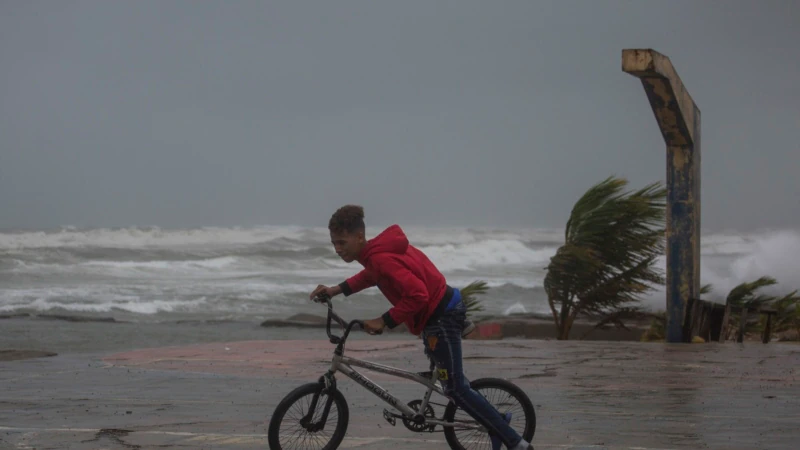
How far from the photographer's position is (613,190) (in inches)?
779

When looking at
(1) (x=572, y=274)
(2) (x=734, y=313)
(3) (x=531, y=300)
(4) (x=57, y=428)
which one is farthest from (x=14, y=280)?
(4) (x=57, y=428)

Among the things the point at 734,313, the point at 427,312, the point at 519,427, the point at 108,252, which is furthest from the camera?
the point at 108,252

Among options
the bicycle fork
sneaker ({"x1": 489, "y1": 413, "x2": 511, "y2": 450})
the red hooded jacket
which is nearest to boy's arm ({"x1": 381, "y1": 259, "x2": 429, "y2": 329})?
the red hooded jacket

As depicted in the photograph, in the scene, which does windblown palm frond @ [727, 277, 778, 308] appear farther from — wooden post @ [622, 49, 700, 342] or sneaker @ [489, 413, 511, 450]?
sneaker @ [489, 413, 511, 450]

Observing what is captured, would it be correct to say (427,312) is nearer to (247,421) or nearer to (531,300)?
(247,421)

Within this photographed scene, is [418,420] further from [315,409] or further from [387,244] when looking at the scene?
[387,244]

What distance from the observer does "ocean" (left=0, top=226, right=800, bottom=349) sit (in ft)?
110

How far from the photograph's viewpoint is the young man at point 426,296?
6.14 m

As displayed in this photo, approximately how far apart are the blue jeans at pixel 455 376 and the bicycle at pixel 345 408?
4.0 inches

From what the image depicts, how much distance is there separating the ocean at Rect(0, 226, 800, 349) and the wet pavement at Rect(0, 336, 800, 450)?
934 centimetres

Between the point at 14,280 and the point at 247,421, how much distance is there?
123 ft

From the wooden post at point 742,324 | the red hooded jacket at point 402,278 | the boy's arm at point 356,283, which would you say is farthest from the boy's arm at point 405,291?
the wooden post at point 742,324

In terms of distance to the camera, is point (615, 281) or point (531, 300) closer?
point (615, 281)

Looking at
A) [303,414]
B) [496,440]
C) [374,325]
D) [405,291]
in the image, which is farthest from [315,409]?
[496,440]
